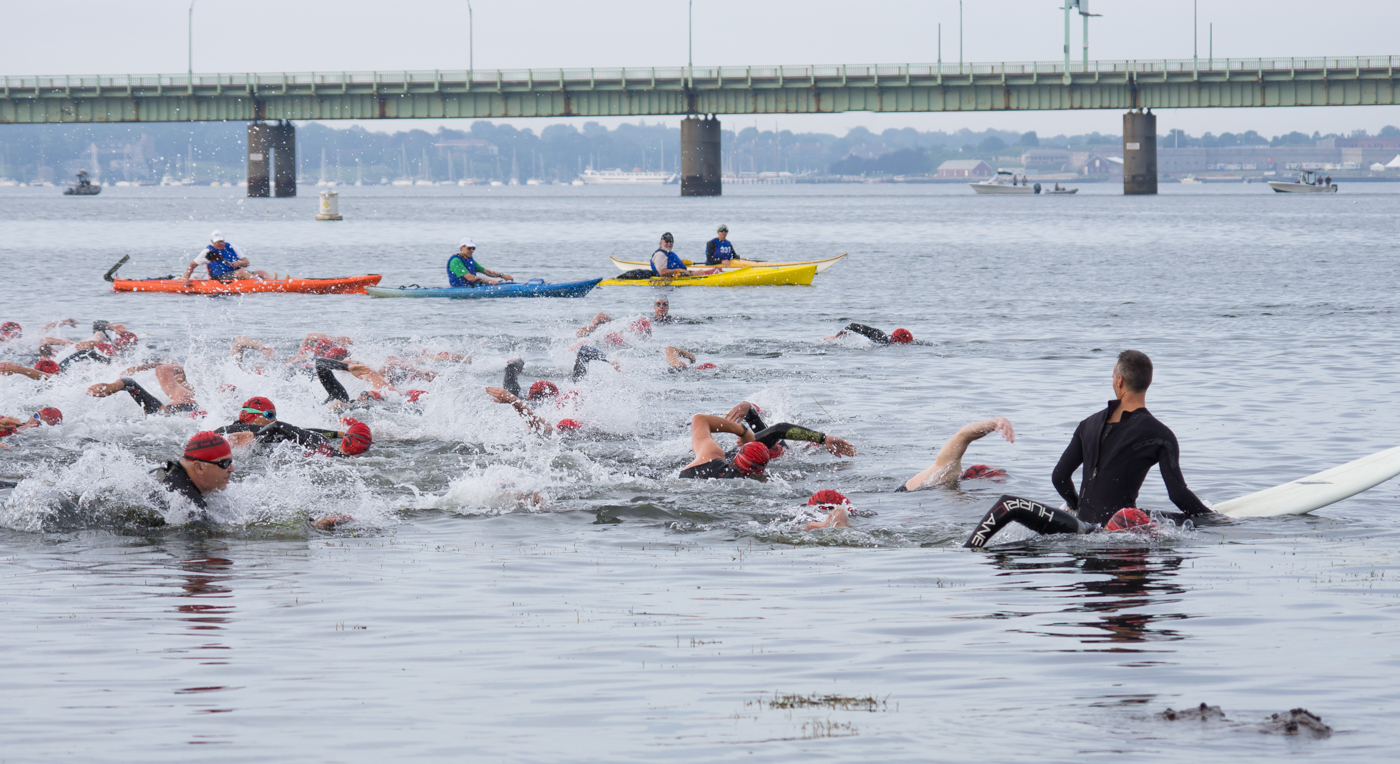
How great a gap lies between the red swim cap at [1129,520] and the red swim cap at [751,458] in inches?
138

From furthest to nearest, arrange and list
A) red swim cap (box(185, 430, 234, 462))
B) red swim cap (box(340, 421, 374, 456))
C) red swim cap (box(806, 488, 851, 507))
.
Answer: red swim cap (box(340, 421, 374, 456)) → red swim cap (box(806, 488, 851, 507)) → red swim cap (box(185, 430, 234, 462))

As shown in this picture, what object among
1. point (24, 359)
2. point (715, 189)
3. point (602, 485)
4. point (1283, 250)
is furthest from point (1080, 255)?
point (715, 189)

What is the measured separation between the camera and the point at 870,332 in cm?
2488

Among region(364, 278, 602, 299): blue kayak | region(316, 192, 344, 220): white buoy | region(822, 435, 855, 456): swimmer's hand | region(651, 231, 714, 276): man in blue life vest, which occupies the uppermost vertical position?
region(316, 192, 344, 220): white buoy

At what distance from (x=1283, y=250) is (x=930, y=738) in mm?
56086

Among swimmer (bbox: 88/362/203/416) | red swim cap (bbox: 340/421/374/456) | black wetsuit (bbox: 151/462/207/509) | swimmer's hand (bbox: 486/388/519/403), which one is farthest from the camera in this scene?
swimmer (bbox: 88/362/203/416)

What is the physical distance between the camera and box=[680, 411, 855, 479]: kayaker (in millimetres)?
12758

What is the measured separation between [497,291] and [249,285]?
231 inches

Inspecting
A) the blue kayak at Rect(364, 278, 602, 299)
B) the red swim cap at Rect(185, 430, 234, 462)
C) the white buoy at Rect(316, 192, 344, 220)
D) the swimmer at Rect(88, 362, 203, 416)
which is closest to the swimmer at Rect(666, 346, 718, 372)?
the swimmer at Rect(88, 362, 203, 416)

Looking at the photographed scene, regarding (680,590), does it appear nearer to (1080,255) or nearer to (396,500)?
(396,500)

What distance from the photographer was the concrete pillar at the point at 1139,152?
108 meters

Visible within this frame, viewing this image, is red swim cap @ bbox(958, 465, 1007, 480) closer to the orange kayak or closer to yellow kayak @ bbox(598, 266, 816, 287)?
yellow kayak @ bbox(598, 266, 816, 287)

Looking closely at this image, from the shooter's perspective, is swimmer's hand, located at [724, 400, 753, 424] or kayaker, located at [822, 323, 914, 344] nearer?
swimmer's hand, located at [724, 400, 753, 424]

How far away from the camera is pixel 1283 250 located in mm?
57281
